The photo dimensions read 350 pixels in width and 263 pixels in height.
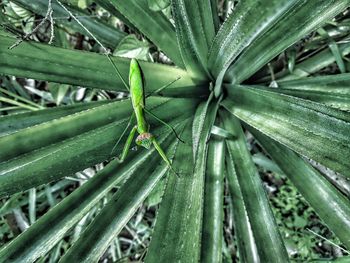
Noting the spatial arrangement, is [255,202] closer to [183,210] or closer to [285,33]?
[183,210]

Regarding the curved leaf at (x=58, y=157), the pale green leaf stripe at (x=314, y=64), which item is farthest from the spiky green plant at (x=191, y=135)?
the pale green leaf stripe at (x=314, y=64)

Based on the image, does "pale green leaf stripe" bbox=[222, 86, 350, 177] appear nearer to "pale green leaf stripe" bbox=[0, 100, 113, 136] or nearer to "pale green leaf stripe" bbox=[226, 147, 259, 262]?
"pale green leaf stripe" bbox=[226, 147, 259, 262]

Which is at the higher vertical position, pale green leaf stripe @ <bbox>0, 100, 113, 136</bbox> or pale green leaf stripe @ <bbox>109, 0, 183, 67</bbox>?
pale green leaf stripe @ <bbox>109, 0, 183, 67</bbox>

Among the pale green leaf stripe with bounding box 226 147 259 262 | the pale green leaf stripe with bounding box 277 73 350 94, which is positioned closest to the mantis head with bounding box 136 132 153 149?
the pale green leaf stripe with bounding box 226 147 259 262

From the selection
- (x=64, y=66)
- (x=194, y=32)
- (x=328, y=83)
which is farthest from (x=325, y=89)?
(x=64, y=66)

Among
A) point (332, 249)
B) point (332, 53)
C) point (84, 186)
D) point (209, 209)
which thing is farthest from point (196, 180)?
point (332, 249)

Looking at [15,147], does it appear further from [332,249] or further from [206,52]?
[332,249]
